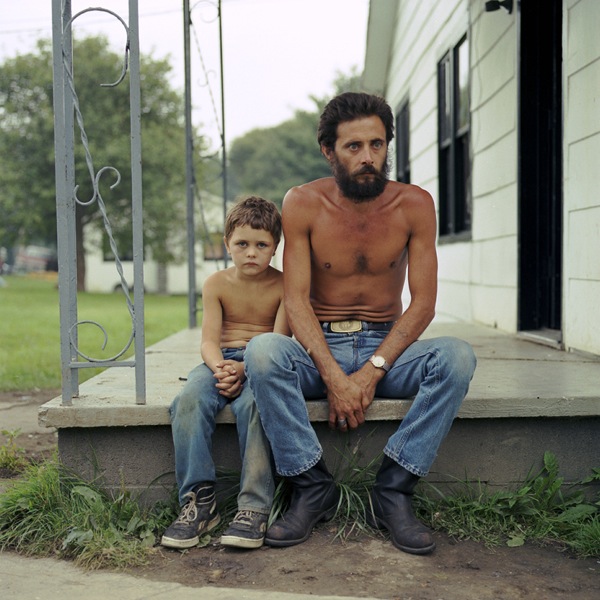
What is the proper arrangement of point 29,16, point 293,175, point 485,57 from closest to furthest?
point 485,57 → point 29,16 → point 293,175

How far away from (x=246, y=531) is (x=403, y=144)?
849 centimetres

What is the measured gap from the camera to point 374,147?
304 cm

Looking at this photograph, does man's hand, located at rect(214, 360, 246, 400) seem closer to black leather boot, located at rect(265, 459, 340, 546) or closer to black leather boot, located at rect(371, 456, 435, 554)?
black leather boot, located at rect(265, 459, 340, 546)

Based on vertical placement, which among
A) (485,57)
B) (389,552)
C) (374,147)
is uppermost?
(485,57)

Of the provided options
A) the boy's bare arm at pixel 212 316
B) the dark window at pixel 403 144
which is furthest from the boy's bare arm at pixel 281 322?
the dark window at pixel 403 144

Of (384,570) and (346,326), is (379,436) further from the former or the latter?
(384,570)

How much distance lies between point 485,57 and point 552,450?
3830 millimetres

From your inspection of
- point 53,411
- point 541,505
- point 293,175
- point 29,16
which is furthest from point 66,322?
point 293,175

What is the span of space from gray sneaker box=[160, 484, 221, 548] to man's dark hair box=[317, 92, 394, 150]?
1415 mm

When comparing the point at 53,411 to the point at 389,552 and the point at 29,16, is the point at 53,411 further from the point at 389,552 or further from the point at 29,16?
the point at 29,16

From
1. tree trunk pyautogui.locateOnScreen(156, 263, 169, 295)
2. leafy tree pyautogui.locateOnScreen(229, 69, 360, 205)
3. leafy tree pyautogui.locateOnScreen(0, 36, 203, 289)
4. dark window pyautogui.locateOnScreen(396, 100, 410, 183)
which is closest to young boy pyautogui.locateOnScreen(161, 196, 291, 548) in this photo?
dark window pyautogui.locateOnScreen(396, 100, 410, 183)

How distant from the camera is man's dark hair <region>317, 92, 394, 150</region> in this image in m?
3.03

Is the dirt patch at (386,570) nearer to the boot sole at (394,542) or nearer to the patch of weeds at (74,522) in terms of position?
the boot sole at (394,542)

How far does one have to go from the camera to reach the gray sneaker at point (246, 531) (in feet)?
8.73
